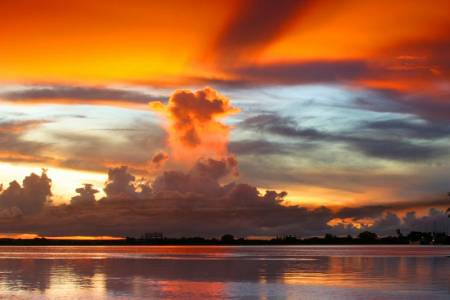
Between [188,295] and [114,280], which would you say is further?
[114,280]

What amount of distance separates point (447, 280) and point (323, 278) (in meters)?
10.6

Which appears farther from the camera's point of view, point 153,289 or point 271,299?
point 153,289

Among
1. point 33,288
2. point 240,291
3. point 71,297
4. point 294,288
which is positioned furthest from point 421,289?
point 33,288

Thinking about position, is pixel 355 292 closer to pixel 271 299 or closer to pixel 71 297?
pixel 271 299

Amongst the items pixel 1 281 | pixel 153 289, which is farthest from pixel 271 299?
pixel 1 281

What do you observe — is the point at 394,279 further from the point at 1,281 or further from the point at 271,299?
the point at 1,281

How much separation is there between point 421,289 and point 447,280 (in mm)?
9695

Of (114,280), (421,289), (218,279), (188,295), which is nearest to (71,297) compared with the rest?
(188,295)

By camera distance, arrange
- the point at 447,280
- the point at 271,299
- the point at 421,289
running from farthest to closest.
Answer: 1. the point at 447,280
2. the point at 421,289
3. the point at 271,299

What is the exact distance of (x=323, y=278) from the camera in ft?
200

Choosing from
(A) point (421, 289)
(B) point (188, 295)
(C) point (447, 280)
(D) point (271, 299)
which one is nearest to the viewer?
(D) point (271, 299)

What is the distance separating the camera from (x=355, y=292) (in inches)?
1839

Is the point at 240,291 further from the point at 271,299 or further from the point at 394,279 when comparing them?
the point at 394,279

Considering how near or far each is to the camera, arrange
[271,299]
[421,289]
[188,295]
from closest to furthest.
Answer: [271,299] → [188,295] → [421,289]
